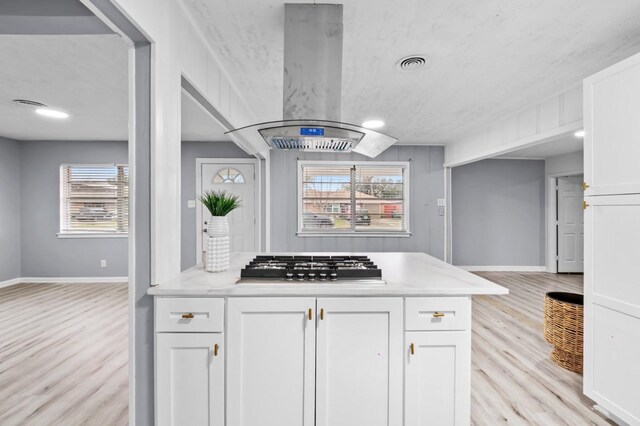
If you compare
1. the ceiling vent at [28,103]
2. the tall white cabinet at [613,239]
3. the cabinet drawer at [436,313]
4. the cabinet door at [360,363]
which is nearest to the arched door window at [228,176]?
the ceiling vent at [28,103]

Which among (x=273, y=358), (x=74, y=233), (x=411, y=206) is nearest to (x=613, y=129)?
(x=273, y=358)

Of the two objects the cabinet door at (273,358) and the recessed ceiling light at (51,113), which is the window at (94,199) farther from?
the cabinet door at (273,358)

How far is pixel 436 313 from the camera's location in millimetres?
1459

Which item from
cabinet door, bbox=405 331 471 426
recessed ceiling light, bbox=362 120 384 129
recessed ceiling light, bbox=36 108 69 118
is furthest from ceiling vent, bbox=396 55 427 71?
recessed ceiling light, bbox=36 108 69 118

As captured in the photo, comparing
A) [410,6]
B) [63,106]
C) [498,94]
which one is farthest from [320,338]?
[63,106]

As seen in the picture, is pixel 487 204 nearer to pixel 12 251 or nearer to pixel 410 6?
pixel 410 6

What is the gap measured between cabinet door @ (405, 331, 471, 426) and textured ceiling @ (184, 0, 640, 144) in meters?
1.85

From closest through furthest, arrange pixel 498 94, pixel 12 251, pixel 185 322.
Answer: pixel 185 322 < pixel 498 94 < pixel 12 251

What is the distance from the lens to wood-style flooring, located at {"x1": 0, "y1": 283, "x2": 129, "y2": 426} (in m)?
1.93

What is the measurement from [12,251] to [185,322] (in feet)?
18.9

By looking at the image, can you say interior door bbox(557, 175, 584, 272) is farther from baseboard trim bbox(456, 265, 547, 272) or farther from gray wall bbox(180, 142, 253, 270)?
gray wall bbox(180, 142, 253, 270)

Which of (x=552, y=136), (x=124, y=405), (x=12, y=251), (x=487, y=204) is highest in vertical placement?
(x=552, y=136)

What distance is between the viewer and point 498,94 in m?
2.96

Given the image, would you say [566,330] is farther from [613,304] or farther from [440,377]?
[440,377]
